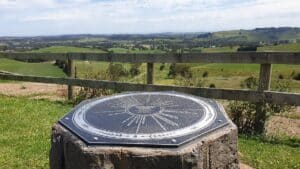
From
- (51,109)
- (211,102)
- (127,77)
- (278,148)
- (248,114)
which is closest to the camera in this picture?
(211,102)

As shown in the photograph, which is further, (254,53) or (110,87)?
(110,87)

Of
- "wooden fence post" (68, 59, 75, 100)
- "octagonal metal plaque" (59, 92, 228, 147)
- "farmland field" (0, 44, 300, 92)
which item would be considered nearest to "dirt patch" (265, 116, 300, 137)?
"farmland field" (0, 44, 300, 92)

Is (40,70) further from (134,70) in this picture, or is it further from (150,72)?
(150,72)

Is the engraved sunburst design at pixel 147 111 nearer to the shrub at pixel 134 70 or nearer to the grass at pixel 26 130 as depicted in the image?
the grass at pixel 26 130

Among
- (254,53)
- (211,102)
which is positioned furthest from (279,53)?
(211,102)

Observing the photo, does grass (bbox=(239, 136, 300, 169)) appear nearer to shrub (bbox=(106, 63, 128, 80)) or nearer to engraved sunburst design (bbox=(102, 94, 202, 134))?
engraved sunburst design (bbox=(102, 94, 202, 134))

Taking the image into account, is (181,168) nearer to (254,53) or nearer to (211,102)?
(211,102)
